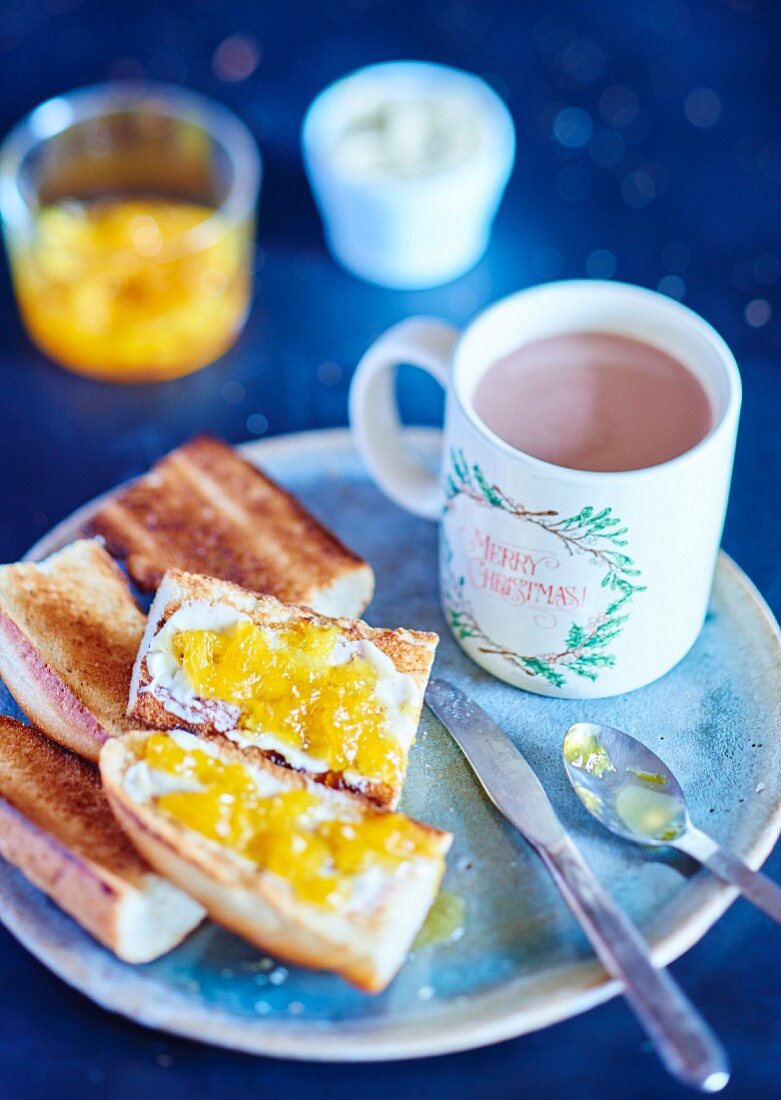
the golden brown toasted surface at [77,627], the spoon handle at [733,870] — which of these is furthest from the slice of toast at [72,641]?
the spoon handle at [733,870]

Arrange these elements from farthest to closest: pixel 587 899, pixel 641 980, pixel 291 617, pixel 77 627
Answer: pixel 77 627, pixel 291 617, pixel 587 899, pixel 641 980

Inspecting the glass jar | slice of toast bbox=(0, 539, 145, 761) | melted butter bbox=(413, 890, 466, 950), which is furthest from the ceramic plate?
the glass jar

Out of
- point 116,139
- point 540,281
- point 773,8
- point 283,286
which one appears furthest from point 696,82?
point 116,139

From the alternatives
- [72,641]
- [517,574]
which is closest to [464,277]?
[517,574]

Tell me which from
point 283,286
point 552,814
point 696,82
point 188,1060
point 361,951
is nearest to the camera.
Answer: point 361,951

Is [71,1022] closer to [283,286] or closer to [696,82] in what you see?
[283,286]

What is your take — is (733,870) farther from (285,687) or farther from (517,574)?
(285,687)
